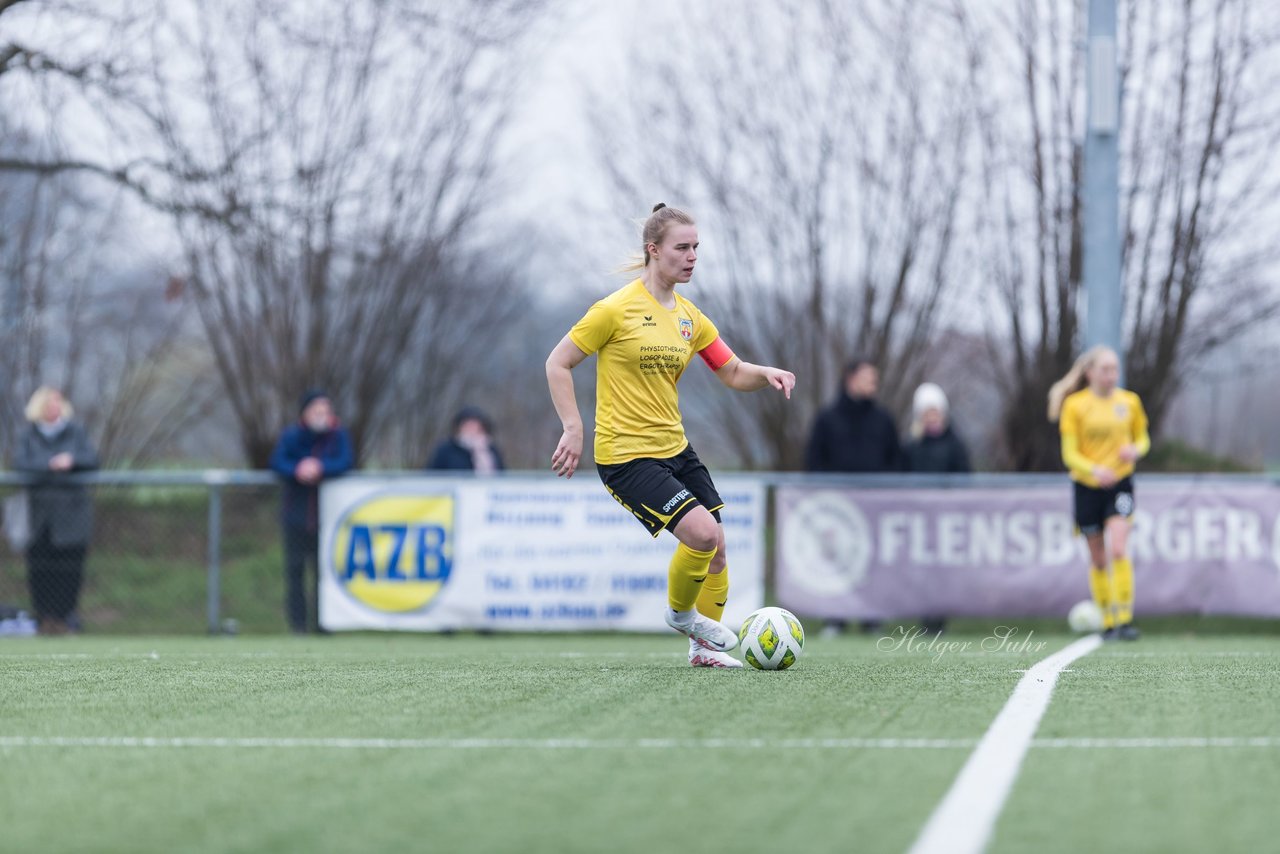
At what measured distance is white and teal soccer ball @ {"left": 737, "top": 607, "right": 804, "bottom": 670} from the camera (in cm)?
715

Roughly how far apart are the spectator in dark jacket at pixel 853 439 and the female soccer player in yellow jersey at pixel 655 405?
640cm

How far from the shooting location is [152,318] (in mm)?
23984

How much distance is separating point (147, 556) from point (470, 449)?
10.3ft

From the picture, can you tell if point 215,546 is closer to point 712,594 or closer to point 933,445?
point 933,445

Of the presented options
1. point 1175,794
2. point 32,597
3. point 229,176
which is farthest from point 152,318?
point 1175,794

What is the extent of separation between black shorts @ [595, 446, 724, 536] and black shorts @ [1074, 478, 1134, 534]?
4.74 metres

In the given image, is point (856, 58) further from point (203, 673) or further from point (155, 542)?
point (203, 673)

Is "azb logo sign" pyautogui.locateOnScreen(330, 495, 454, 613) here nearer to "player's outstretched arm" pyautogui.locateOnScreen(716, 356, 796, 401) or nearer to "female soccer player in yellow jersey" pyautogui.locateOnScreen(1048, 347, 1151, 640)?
"female soccer player in yellow jersey" pyautogui.locateOnScreen(1048, 347, 1151, 640)

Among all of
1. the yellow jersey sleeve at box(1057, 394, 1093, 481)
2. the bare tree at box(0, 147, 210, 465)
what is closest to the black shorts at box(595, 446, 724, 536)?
the yellow jersey sleeve at box(1057, 394, 1093, 481)

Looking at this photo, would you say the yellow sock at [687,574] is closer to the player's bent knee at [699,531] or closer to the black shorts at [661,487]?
the player's bent knee at [699,531]

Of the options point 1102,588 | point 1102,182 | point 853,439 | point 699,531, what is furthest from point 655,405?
point 1102,182

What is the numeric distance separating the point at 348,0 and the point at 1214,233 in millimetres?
8767

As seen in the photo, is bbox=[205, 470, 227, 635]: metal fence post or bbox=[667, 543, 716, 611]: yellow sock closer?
bbox=[667, 543, 716, 611]: yellow sock

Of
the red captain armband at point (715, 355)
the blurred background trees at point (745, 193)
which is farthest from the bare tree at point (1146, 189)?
the red captain armband at point (715, 355)
